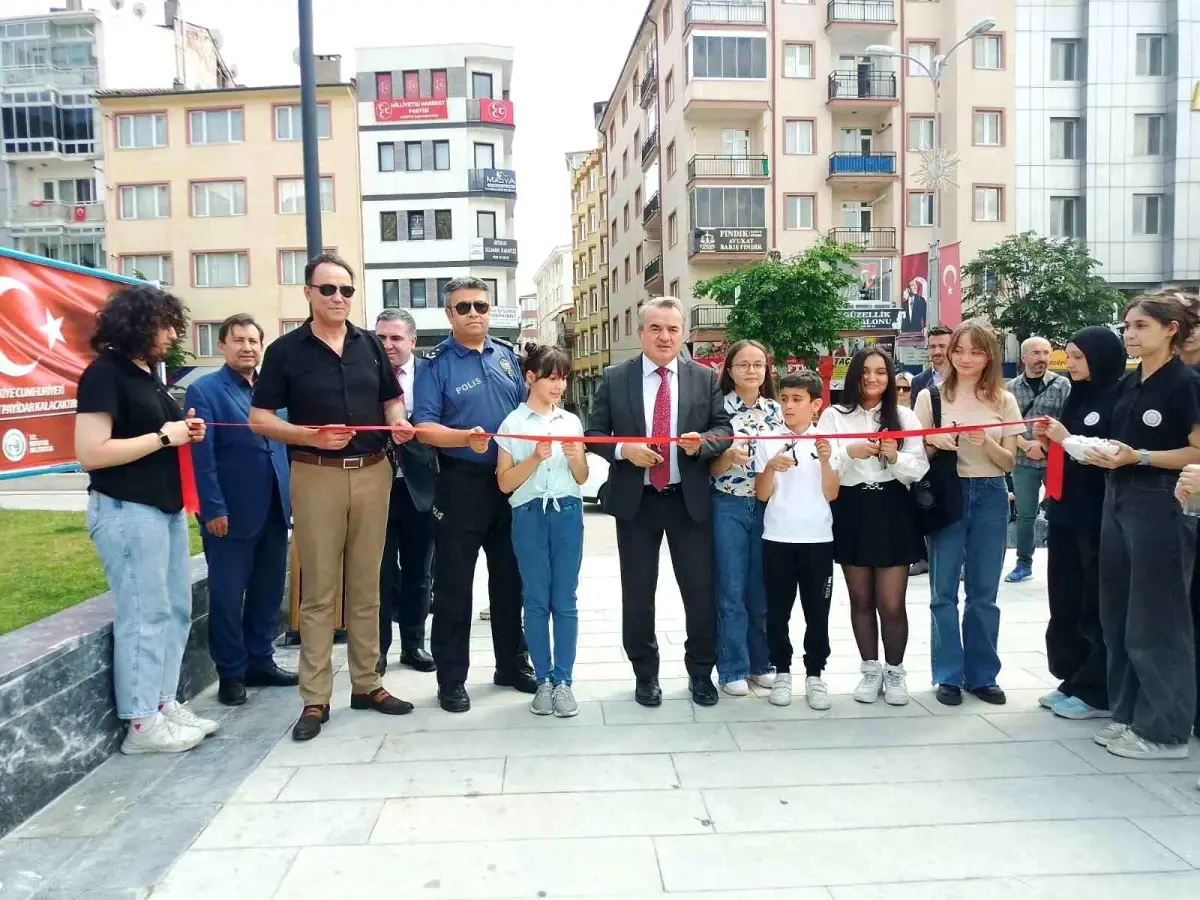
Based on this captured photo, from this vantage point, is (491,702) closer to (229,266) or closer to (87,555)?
(87,555)

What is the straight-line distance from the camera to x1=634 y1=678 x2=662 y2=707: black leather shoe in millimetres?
4324

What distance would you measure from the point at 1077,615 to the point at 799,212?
28634mm

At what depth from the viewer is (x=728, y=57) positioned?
30.6 meters

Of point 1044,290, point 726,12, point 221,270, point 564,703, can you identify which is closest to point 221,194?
point 221,270

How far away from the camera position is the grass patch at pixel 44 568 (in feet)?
15.1

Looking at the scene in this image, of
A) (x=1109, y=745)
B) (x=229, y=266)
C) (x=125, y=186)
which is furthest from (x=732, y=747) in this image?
(x=125, y=186)

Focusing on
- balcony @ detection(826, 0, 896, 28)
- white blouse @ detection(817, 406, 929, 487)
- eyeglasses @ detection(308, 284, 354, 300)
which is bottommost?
white blouse @ detection(817, 406, 929, 487)

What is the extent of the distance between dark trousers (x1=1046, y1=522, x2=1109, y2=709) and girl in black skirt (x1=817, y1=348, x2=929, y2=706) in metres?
0.72

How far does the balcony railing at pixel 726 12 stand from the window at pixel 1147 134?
13281mm

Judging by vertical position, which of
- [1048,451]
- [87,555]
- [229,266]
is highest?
[229,266]

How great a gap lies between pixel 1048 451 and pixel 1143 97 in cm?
3222

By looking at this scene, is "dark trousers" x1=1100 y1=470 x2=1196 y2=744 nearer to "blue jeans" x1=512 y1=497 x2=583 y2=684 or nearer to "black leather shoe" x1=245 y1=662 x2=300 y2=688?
"blue jeans" x1=512 y1=497 x2=583 y2=684

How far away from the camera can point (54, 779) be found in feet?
10.9

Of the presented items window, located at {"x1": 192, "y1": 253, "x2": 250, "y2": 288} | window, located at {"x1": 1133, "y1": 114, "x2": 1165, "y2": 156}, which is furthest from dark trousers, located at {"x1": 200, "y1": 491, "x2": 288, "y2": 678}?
window, located at {"x1": 1133, "y1": 114, "x2": 1165, "y2": 156}
